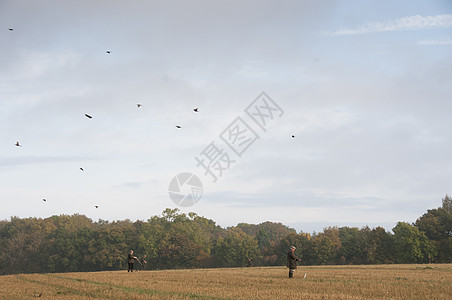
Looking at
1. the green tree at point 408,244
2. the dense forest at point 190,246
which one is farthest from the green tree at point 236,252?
the green tree at point 408,244

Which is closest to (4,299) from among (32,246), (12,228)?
(32,246)

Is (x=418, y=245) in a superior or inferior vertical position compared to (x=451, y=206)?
inferior

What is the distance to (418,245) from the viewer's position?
287 feet

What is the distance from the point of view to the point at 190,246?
10019cm

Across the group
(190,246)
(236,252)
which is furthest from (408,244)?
(190,246)

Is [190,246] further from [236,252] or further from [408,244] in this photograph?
[408,244]

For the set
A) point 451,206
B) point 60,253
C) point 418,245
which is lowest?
point 60,253


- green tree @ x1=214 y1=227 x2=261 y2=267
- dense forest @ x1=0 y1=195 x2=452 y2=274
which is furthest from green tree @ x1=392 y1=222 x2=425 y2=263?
green tree @ x1=214 y1=227 x2=261 y2=267

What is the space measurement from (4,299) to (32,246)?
104310 millimetres

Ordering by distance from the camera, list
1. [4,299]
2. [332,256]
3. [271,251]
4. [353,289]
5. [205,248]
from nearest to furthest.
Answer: [4,299], [353,289], [332,256], [271,251], [205,248]

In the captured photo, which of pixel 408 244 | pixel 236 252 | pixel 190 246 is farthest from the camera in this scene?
pixel 236 252

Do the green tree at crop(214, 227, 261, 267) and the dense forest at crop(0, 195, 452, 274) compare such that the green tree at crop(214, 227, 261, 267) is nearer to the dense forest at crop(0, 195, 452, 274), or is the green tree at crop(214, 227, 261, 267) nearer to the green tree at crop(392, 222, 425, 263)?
the dense forest at crop(0, 195, 452, 274)

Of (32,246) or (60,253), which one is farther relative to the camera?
(32,246)

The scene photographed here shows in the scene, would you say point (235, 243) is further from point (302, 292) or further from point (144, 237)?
point (302, 292)
